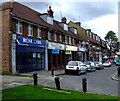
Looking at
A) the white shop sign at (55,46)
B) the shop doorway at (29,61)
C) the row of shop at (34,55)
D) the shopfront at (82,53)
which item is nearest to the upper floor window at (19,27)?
the row of shop at (34,55)

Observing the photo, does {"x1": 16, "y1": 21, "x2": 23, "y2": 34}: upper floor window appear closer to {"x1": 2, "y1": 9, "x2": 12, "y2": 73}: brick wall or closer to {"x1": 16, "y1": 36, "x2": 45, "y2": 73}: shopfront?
{"x1": 16, "y1": 36, "x2": 45, "y2": 73}: shopfront

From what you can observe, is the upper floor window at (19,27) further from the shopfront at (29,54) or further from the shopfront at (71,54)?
the shopfront at (71,54)

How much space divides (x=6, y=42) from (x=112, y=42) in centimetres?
5007

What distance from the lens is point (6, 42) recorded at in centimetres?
1559

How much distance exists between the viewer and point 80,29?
133ft

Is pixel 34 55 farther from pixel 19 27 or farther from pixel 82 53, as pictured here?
pixel 82 53

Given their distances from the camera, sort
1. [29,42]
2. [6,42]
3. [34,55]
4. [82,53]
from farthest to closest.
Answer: [82,53]
[34,55]
[29,42]
[6,42]

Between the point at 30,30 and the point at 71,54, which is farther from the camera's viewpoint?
the point at 71,54

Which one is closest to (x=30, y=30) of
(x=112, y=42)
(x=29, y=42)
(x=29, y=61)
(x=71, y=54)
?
Answer: (x=29, y=42)

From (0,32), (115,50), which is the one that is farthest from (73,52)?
(115,50)

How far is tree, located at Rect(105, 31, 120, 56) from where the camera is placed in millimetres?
57000

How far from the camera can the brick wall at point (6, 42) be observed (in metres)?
15.3

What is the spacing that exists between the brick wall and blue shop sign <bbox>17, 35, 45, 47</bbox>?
1190mm

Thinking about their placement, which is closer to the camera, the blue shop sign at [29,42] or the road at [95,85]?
the road at [95,85]
